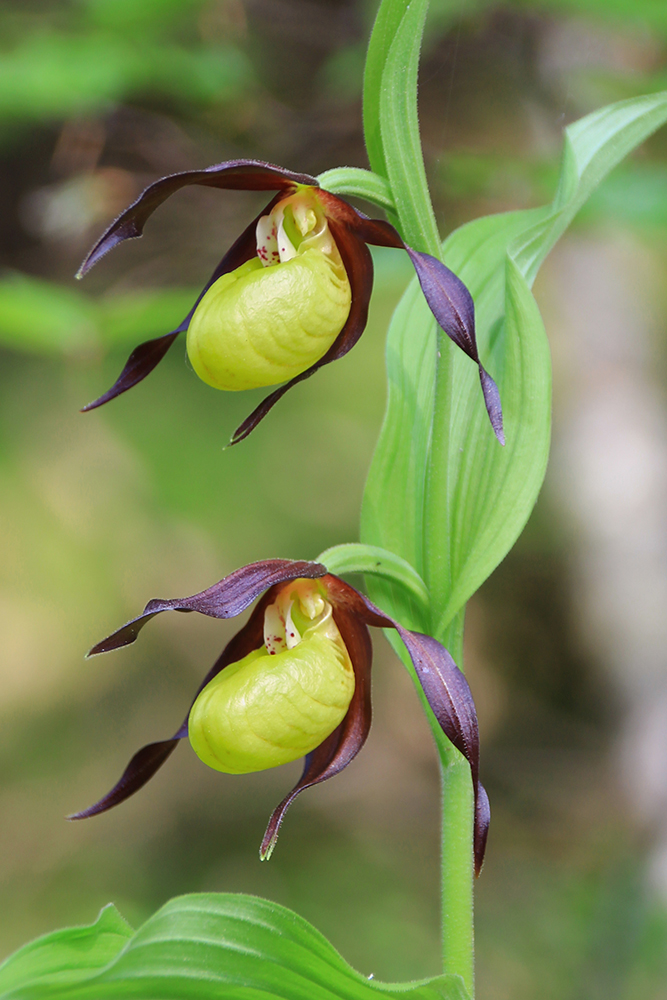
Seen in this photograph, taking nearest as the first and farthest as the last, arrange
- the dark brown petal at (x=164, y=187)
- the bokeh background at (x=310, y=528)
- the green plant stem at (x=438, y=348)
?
the dark brown petal at (x=164, y=187)
the green plant stem at (x=438, y=348)
the bokeh background at (x=310, y=528)

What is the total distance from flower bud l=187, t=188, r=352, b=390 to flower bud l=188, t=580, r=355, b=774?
12.0 inches

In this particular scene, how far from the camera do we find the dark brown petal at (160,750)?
0.89 m

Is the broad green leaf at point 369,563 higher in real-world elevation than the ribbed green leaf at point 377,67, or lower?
lower

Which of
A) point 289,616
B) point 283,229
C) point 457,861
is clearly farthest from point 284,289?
point 457,861

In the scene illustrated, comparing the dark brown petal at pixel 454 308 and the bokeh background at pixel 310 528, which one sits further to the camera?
the bokeh background at pixel 310 528

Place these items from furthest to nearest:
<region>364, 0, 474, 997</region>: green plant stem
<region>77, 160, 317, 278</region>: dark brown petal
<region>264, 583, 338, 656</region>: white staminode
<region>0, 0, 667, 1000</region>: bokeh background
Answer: <region>0, 0, 667, 1000</region>: bokeh background, <region>264, 583, 338, 656</region>: white staminode, <region>364, 0, 474, 997</region>: green plant stem, <region>77, 160, 317, 278</region>: dark brown petal

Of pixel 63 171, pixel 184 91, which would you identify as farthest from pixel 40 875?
pixel 184 91

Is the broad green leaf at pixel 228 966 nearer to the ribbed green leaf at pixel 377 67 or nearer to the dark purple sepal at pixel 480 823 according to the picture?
the dark purple sepal at pixel 480 823

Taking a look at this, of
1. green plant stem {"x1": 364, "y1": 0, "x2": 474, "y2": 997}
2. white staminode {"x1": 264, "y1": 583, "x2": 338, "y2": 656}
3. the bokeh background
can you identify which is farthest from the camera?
the bokeh background

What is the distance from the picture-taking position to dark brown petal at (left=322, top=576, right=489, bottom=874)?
75cm

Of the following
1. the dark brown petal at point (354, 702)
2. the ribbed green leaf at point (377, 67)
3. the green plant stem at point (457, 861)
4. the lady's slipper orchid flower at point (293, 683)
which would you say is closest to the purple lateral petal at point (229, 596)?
the lady's slipper orchid flower at point (293, 683)

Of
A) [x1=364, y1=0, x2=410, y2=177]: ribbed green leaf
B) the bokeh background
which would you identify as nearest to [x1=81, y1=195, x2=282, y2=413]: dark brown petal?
[x1=364, y1=0, x2=410, y2=177]: ribbed green leaf

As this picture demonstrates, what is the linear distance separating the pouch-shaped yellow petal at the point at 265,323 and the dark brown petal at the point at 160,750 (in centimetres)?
29

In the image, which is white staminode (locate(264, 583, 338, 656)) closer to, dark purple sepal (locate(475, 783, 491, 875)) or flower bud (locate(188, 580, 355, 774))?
flower bud (locate(188, 580, 355, 774))
